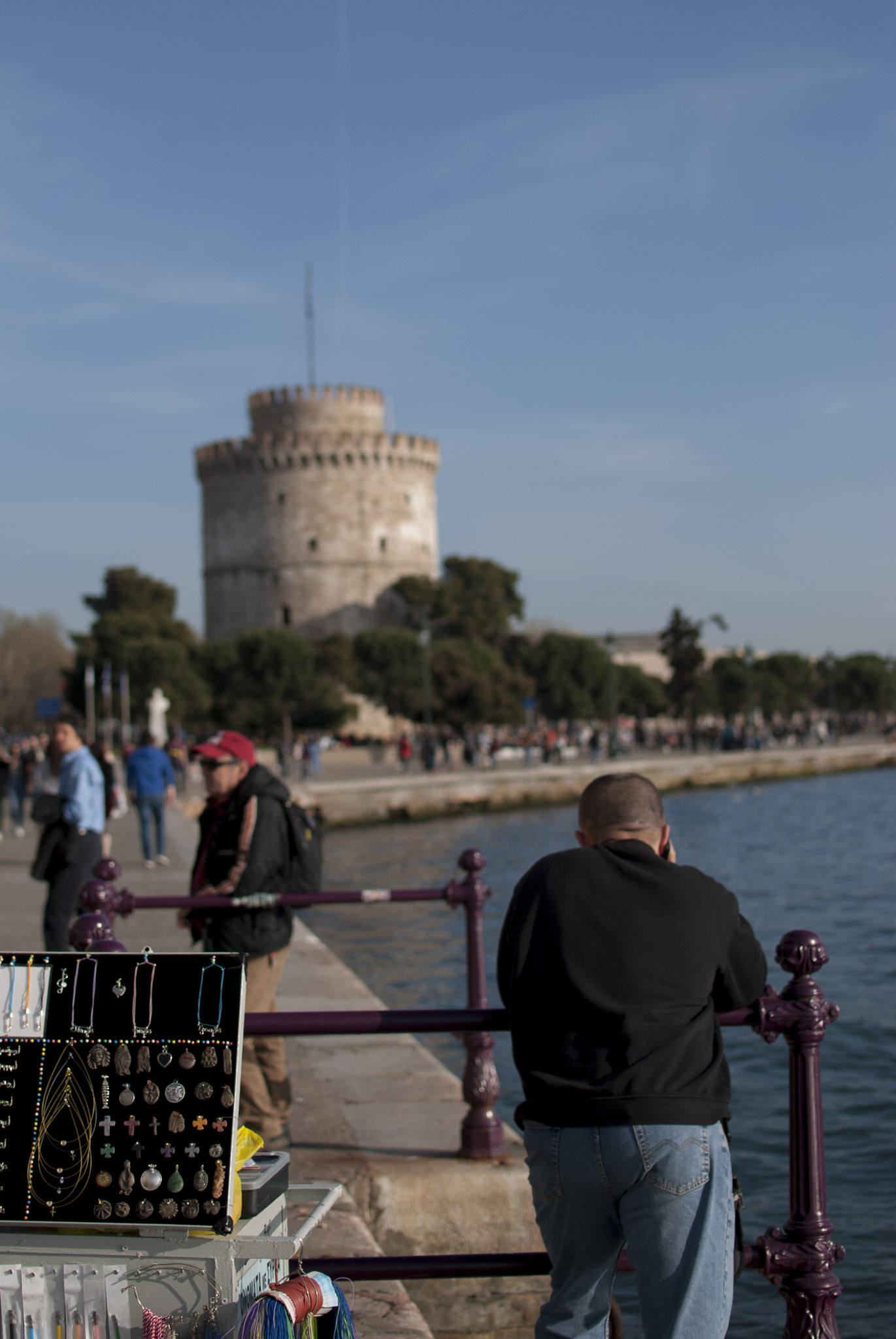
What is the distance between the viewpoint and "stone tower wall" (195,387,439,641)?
69250 millimetres

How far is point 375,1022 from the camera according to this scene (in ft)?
9.05

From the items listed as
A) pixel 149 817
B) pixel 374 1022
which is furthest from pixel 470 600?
pixel 374 1022

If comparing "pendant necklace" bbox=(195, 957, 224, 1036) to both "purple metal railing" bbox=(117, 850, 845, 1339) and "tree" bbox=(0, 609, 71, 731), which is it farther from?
"tree" bbox=(0, 609, 71, 731)

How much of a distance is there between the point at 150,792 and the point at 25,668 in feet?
211

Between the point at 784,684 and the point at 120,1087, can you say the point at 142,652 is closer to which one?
the point at 784,684

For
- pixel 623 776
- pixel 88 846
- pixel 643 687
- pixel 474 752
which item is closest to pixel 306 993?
pixel 88 846

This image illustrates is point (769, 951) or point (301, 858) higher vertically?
point (301, 858)

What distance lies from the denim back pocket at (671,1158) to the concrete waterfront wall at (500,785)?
28232mm

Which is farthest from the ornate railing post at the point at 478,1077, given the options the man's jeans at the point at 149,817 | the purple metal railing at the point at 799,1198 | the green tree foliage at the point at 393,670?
the green tree foliage at the point at 393,670

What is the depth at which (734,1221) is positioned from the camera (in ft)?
7.63

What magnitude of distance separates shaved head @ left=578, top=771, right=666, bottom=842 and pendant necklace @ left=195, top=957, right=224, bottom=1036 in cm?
70

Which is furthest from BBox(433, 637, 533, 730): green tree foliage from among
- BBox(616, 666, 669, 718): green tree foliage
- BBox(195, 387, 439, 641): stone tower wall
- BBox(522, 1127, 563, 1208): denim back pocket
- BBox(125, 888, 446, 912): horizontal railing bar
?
BBox(522, 1127, 563, 1208): denim back pocket

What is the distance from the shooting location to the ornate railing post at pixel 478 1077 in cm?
470

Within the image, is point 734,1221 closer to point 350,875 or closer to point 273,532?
point 350,875
